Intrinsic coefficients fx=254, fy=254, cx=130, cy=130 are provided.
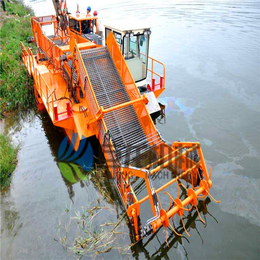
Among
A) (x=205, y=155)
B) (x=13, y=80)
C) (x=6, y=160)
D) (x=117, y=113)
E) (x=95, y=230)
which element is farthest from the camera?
(x=13, y=80)

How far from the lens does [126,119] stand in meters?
7.49

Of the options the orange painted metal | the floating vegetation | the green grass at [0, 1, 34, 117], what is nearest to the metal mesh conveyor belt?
the orange painted metal

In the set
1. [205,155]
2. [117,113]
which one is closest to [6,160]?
[117,113]

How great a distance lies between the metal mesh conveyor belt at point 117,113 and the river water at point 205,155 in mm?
1466

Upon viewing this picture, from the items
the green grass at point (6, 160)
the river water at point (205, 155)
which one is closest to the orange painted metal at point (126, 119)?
the river water at point (205, 155)

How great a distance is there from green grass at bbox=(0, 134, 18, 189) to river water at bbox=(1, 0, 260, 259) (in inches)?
7.6

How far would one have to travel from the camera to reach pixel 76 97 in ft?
28.6

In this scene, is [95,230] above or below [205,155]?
above

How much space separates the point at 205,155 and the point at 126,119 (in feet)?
10.2

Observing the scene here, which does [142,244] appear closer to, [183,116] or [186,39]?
[183,116]

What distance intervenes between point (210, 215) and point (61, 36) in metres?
9.90

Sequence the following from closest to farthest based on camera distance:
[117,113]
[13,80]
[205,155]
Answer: [117,113] → [205,155] → [13,80]

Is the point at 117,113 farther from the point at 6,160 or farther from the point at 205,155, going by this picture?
the point at 6,160

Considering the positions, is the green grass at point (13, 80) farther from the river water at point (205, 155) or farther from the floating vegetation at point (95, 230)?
the floating vegetation at point (95, 230)
